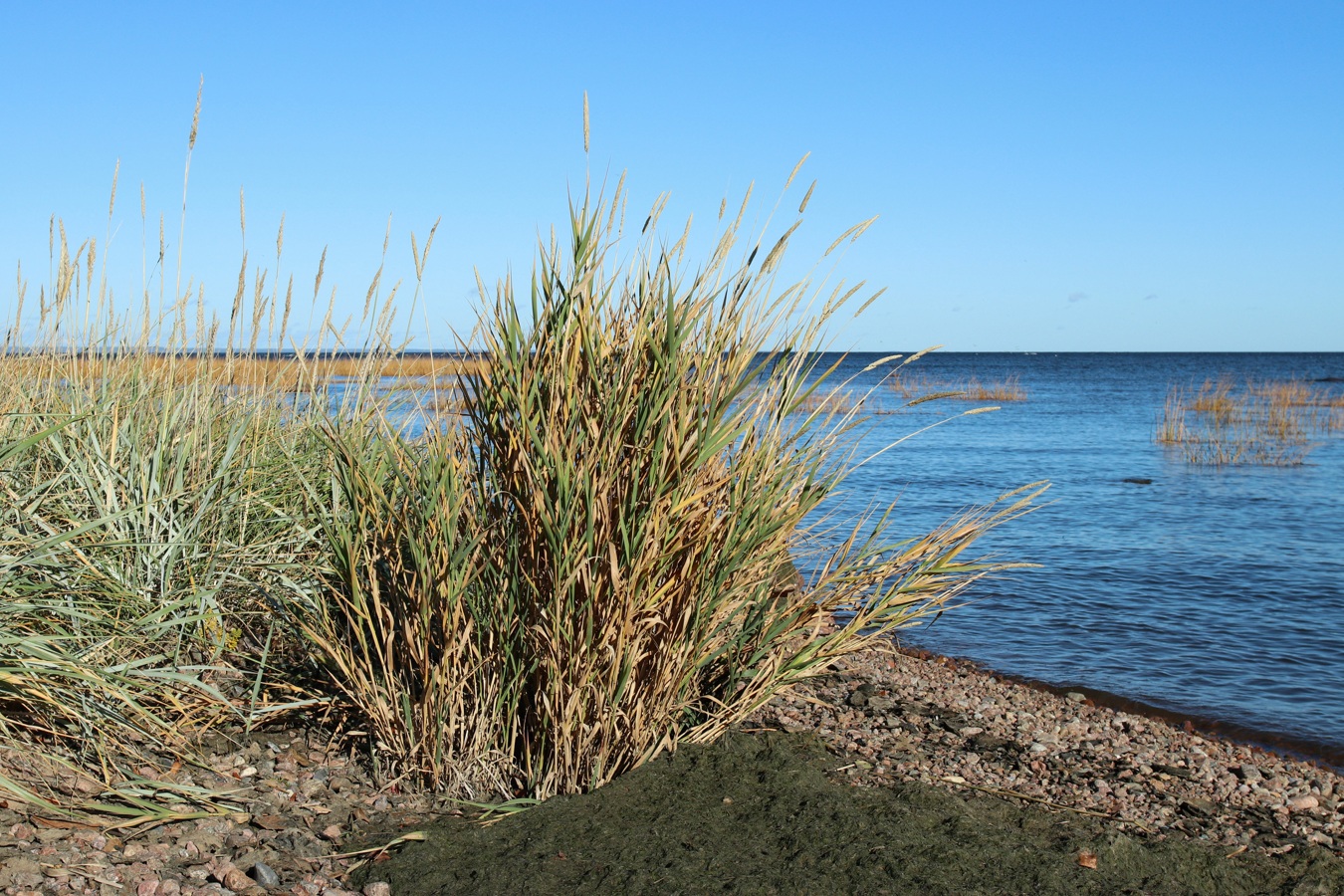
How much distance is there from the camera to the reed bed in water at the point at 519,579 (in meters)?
3.02

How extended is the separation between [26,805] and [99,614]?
26.6 inches

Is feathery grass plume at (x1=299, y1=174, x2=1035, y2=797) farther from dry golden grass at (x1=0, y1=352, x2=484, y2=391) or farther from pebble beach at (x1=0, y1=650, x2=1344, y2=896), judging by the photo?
dry golden grass at (x1=0, y1=352, x2=484, y2=391)

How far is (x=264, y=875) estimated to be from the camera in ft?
8.87

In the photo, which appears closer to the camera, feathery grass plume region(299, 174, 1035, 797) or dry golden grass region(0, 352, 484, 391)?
feathery grass plume region(299, 174, 1035, 797)

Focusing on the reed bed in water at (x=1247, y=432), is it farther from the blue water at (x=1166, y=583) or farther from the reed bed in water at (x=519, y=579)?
the reed bed in water at (x=519, y=579)

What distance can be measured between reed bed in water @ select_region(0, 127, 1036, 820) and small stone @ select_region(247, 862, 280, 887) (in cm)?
37

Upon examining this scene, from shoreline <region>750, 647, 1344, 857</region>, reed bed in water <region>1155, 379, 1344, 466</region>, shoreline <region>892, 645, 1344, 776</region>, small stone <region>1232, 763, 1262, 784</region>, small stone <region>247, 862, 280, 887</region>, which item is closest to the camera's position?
small stone <region>247, 862, 280, 887</region>

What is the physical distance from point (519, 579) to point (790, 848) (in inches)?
43.9

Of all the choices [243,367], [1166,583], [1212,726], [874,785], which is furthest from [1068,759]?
[1166,583]

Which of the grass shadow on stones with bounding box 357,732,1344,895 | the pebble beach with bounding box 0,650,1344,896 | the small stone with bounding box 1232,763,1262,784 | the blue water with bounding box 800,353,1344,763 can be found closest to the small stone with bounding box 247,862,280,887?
the pebble beach with bounding box 0,650,1344,896

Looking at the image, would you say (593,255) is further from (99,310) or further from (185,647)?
(99,310)

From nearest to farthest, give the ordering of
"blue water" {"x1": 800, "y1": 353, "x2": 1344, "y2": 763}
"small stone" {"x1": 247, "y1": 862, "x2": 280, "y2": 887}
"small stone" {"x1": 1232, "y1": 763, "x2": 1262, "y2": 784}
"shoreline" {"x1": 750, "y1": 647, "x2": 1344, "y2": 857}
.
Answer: "small stone" {"x1": 247, "y1": 862, "x2": 280, "y2": 887} < "shoreline" {"x1": 750, "y1": 647, "x2": 1344, "y2": 857} < "small stone" {"x1": 1232, "y1": 763, "x2": 1262, "y2": 784} < "blue water" {"x1": 800, "y1": 353, "x2": 1344, "y2": 763}

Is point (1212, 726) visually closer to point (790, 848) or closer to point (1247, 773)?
point (1247, 773)

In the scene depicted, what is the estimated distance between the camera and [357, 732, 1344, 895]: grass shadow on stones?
277cm
